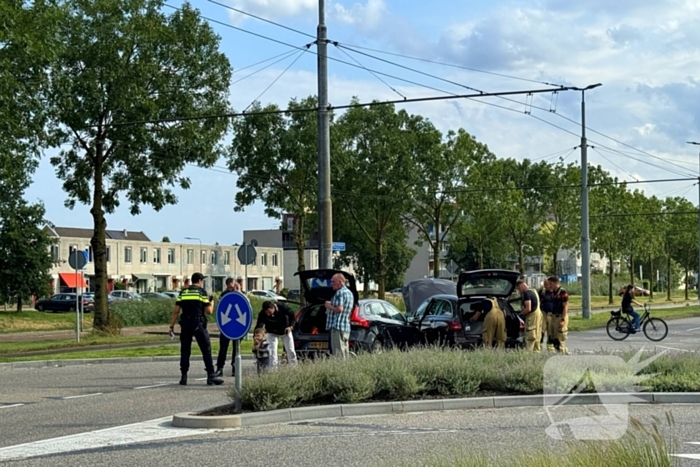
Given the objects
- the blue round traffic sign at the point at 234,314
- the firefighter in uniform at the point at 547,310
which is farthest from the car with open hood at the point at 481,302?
the blue round traffic sign at the point at 234,314

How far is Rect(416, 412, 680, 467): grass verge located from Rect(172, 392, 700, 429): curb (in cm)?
546

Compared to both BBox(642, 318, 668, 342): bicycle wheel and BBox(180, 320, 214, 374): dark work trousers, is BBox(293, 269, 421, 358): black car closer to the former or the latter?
BBox(180, 320, 214, 374): dark work trousers

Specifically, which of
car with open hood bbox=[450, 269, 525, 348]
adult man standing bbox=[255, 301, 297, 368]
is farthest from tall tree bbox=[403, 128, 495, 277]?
adult man standing bbox=[255, 301, 297, 368]

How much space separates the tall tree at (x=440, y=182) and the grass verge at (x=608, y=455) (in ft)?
144

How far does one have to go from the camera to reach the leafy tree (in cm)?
4484

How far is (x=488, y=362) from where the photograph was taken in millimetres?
14750

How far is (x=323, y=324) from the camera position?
1841 cm

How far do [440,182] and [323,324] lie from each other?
111ft

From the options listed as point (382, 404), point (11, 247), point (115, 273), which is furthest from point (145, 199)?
point (115, 273)

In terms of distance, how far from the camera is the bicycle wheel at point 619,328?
2938 cm

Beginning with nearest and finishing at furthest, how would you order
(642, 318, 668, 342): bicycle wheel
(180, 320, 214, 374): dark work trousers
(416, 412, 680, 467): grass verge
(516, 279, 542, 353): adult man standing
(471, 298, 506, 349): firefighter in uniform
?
(416, 412, 680, 467): grass verge, (180, 320, 214, 374): dark work trousers, (516, 279, 542, 353): adult man standing, (471, 298, 506, 349): firefighter in uniform, (642, 318, 668, 342): bicycle wheel

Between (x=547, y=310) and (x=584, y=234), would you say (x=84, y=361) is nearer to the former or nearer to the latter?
(x=547, y=310)

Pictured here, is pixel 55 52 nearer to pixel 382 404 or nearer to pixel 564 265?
pixel 382 404

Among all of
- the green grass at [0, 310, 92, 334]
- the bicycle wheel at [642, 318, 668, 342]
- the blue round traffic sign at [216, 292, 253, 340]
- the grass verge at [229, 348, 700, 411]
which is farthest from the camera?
the green grass at [0, 310, 92, 334]
